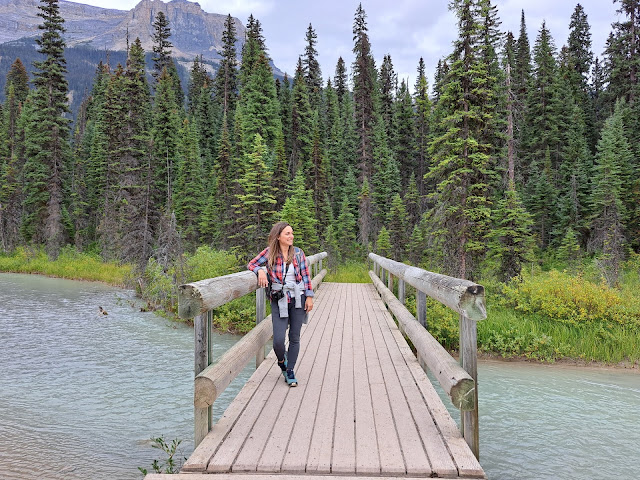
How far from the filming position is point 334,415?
163 inches

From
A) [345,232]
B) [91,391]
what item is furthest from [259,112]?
[91,391]

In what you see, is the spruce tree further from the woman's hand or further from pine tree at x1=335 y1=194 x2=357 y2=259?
the woman's hand

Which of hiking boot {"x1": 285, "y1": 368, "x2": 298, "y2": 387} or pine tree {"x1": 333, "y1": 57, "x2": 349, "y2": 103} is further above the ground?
pine tree {"x1": 333, "y1": 57, "x2": 349, "y2": 103}

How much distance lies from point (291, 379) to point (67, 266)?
34.3 metres

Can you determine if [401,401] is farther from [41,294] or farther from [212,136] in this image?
[212,136]

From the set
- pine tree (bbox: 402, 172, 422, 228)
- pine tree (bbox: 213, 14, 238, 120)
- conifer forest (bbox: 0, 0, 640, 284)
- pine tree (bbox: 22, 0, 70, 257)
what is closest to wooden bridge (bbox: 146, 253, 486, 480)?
conifer forest (bbox: 0, 0, 640, 284)

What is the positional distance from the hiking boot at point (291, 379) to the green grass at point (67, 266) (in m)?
25.8

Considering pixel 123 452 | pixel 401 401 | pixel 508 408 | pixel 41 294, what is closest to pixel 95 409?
pixel 123 452

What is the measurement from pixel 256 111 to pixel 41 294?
26.0 meters

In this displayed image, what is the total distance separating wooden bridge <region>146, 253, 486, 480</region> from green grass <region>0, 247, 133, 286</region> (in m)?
26.0

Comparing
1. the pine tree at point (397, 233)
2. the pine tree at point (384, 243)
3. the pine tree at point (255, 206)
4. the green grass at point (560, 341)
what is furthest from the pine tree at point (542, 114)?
the green grass at point (560, 341)

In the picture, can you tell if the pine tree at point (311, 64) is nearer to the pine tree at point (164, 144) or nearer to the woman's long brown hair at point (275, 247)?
the pine tree at point (164, 144)

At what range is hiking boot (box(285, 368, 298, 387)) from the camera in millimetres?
5005

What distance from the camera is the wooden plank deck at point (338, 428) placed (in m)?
3.06
